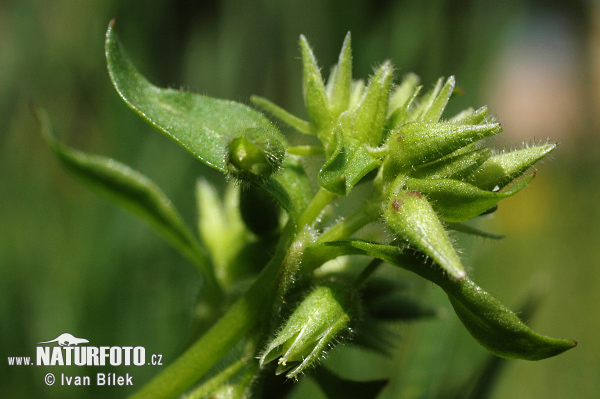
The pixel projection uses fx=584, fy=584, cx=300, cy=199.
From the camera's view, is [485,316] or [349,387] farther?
[349,387]

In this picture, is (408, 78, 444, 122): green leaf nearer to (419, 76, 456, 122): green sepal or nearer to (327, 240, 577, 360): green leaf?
(419, 76, 456, 122): green sepal

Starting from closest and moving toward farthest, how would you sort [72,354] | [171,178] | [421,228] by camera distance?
[421,228] → [72,354] → [171,178]

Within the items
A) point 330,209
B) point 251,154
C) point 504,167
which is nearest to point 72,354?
point 330,209

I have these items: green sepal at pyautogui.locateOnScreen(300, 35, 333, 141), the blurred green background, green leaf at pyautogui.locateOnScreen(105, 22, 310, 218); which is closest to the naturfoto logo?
the blurred green background

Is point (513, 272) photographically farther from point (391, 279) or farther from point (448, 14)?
point (391, 279)

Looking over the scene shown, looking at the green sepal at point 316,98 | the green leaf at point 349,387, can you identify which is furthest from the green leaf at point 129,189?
the green sepal at point 316,98

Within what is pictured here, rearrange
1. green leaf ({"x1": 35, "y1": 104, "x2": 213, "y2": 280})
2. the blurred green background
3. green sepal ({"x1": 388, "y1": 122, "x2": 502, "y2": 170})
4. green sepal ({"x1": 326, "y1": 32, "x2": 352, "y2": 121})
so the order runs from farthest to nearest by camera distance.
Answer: the blurred green background → green leaf ({"x1": 35, "y1": 104, "x2": 213, "y2": 280}) → green sepal ({"x1": 326, "y1": 32, "x2": 352, "y2": 121}) → green sepal ({"x1": 388, "y1": 122, "x2": 502, "y2": 170})

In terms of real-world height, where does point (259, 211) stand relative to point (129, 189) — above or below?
below

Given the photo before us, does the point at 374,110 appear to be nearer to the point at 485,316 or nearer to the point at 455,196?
the point at 455,196

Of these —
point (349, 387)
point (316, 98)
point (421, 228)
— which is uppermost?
point (316, 98)
